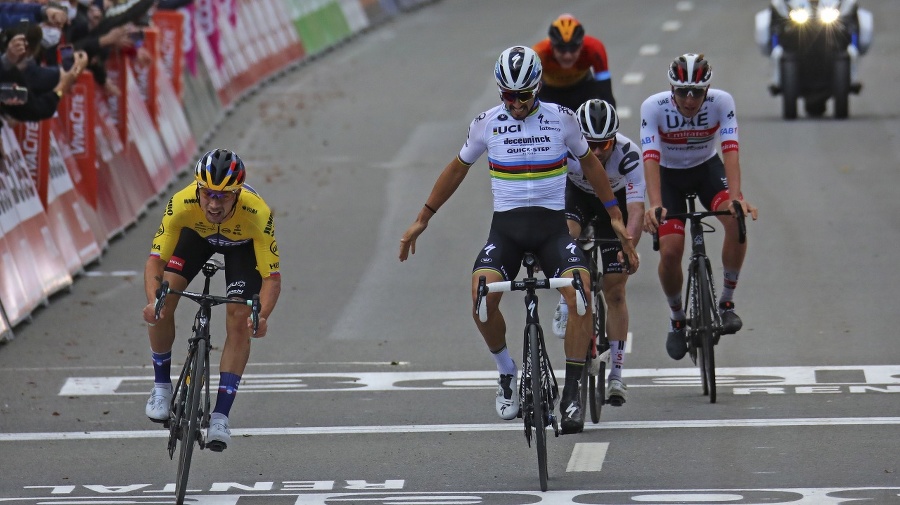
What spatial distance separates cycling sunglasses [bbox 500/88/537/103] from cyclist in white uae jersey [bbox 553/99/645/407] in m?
1.23

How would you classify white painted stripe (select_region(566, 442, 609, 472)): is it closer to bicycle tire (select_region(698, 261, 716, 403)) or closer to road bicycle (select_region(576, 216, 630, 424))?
road bicycle (select_region(576, 216, 630, 424))

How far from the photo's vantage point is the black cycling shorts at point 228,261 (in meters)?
9.72

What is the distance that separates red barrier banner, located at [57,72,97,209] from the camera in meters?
17.7

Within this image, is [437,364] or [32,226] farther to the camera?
[32,226]

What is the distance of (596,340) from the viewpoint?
11.2 metres

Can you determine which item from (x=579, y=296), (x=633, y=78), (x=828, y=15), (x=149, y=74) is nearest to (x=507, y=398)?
(x=579, y=296)

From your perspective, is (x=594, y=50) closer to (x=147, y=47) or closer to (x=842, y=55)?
(x=147, y=47)

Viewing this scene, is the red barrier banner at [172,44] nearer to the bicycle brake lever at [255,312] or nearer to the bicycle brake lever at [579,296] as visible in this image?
the bicycle brake lever at [579,296]

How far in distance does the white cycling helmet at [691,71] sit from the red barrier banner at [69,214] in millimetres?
7019

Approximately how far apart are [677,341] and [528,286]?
2.98 meters

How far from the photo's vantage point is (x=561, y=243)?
9.77 metres

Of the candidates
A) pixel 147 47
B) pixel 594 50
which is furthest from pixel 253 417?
pixel 147 47

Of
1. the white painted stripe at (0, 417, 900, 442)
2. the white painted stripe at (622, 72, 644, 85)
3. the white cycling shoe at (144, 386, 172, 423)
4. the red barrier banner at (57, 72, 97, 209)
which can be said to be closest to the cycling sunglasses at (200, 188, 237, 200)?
the white cycling shoe at (144, 386, 172, 423)

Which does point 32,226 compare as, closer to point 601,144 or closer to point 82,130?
point 82,130
